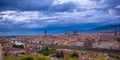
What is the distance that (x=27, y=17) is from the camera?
455 cm

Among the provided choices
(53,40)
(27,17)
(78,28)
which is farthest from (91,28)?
(27,17)

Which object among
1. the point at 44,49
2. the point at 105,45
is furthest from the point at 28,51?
the point at 105,45

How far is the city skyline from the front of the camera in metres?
4.45

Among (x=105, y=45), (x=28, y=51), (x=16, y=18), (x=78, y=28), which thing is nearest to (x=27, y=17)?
(x=16, y=18)

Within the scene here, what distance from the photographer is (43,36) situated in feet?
15.2

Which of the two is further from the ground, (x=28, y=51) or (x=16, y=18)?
(x=16, y=18)

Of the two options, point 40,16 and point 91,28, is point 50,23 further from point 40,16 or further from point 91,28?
point 91,28

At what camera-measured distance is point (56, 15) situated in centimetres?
455

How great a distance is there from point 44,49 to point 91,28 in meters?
0.84

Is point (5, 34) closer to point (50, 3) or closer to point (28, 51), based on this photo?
point (28, 51)

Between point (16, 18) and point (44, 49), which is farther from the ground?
point (16, 18)

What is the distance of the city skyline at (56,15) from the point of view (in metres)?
4.45

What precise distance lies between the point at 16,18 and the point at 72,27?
94 centimetres

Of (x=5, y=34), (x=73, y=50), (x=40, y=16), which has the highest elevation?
(x=40, y=16)
